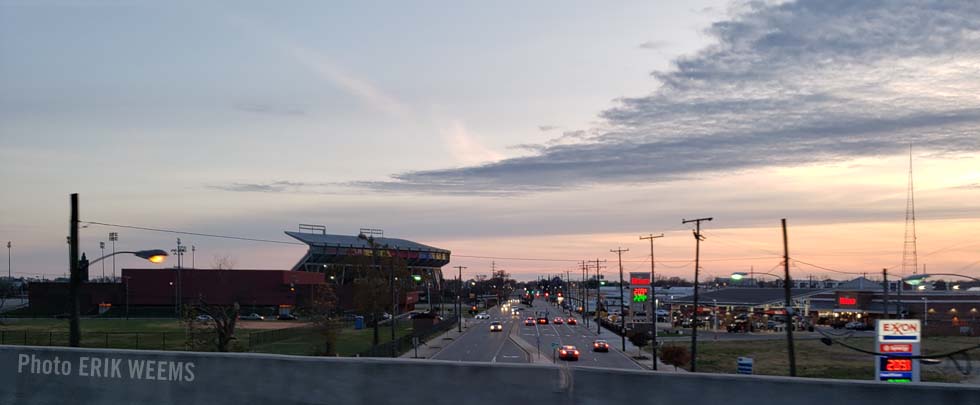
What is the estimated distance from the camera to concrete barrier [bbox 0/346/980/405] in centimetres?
739

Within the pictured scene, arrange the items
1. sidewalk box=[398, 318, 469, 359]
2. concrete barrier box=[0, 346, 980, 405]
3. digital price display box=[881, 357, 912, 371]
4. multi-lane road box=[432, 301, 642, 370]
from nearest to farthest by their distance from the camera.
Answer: concrete barrier box=[0, 346, 980, 405] < digital price display box=[881, 357, 912, 371] < multi-lane road box=[432, 301, 642, 370] < sidewalk box=[398, 318, 469, 359]

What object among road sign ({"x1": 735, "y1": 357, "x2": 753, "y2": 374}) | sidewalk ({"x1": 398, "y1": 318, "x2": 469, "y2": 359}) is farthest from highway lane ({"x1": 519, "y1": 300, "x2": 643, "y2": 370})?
sidewalk ({"x1": 398, "y1": 318, "x2": 469, "y2": 359})

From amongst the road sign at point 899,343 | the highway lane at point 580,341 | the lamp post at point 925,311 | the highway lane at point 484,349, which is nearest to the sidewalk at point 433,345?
the highway lane at point 484,349

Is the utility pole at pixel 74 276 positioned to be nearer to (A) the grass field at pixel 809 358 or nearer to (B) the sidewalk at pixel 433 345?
(B) the sidewalk at pixel 433 345

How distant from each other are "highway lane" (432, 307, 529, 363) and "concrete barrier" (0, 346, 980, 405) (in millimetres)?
39205

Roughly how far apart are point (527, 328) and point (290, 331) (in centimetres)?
3862

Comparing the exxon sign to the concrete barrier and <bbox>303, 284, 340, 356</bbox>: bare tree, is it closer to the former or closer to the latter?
the concrete barrier

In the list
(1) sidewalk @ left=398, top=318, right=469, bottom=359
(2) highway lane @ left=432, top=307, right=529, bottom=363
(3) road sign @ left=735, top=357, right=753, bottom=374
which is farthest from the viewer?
(1) sidewalk @ left=398, top=318, right=469, bottom=359

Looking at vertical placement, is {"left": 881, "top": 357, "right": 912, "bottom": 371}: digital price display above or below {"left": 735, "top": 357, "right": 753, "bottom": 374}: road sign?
above

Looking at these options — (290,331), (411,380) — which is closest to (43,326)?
(290,331)

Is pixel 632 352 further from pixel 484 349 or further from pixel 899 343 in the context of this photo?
pixel 899 343

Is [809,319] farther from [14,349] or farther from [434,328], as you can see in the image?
[14,349]

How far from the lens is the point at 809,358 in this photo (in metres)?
63.8

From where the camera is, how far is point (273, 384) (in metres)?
9.50
